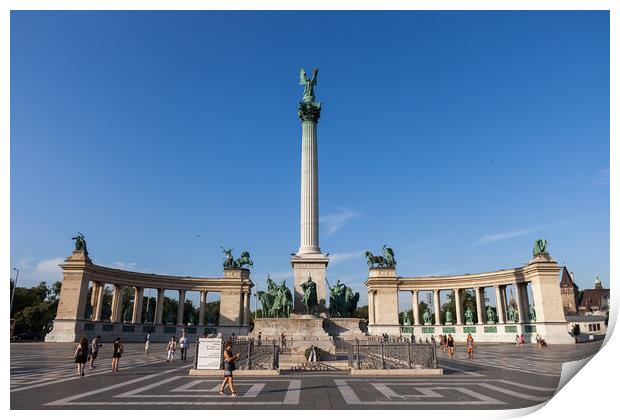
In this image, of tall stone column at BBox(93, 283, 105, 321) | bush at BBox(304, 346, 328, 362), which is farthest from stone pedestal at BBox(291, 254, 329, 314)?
tall stone column at BBox(93, 283, 105, 321)

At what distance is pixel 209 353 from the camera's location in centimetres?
1952

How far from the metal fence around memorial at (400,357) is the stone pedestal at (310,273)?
15.0 metres

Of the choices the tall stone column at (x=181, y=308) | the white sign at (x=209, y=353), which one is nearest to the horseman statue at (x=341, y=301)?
the white sign at (x=209, y=353)

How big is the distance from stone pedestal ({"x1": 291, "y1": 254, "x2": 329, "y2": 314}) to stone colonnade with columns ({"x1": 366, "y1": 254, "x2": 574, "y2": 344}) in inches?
1451

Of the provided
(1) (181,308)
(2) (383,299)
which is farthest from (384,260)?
(1) (181,308)

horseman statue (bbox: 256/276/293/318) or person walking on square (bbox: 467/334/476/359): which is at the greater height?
horseman statue (bbox: 256/276/293/318)

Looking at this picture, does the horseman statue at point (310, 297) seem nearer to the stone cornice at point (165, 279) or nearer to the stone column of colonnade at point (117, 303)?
the stone cornice at point (165, 279)

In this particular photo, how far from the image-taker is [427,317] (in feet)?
238

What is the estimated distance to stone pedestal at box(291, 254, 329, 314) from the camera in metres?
36.1

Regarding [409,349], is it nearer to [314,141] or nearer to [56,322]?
[314,141]

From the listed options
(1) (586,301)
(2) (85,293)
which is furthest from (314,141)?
(1) (586,301)

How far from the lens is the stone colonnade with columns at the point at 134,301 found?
192 ft

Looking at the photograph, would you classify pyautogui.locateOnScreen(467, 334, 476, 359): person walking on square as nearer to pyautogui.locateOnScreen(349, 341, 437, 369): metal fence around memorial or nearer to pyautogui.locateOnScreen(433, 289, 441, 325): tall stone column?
pyautogui.locateOnScreen(349, 341, 437, 369): metal fence around memorial

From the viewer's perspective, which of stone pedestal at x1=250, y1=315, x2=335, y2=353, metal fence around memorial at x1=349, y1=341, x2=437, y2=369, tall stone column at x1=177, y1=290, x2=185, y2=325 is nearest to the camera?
metal fence around memorial at x1=349, y1=341, x2=437, y2=369
